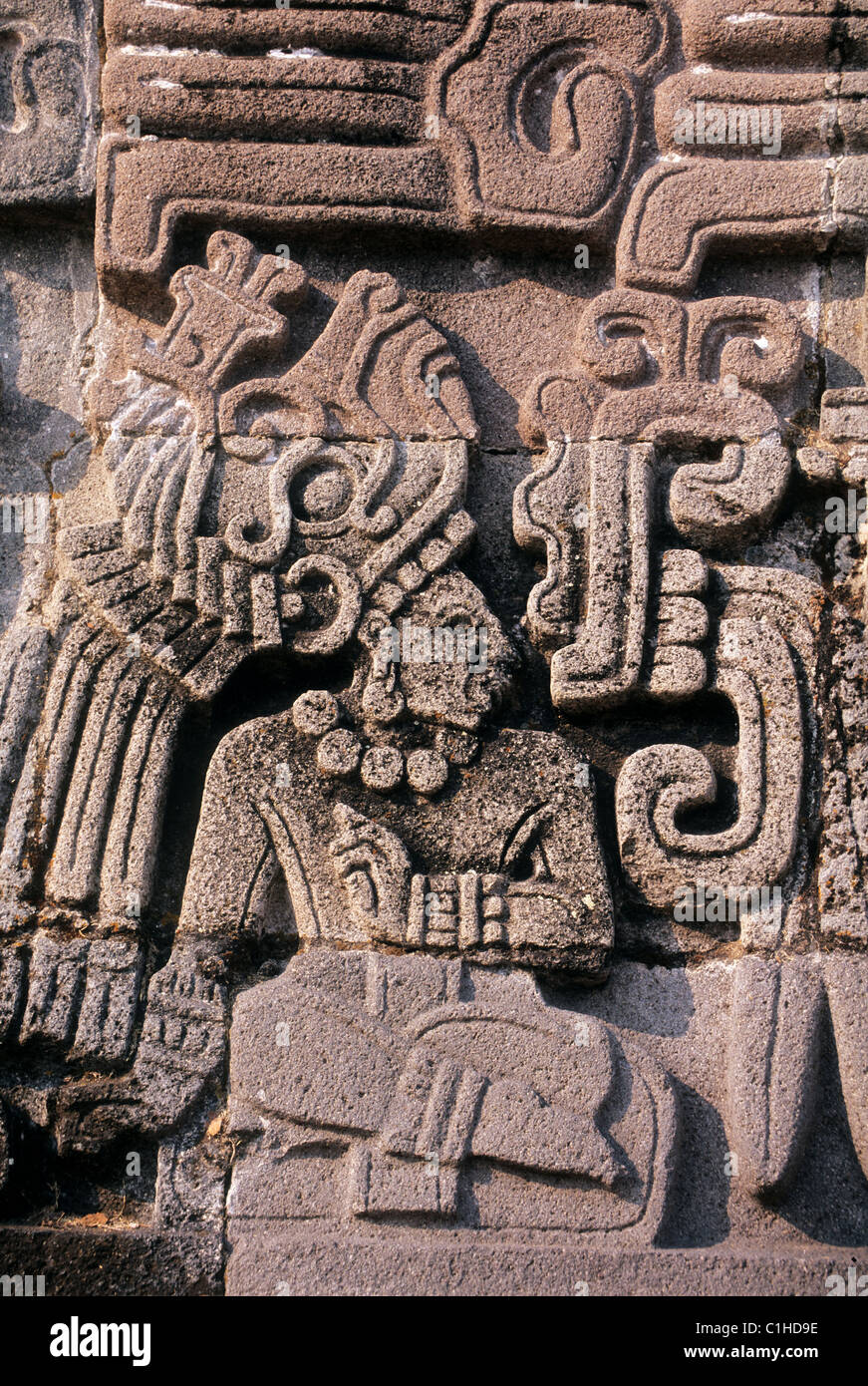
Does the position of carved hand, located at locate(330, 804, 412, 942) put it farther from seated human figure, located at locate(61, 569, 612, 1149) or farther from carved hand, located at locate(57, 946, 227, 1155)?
carved hand, located at locate(57, 946, 227, 1155)

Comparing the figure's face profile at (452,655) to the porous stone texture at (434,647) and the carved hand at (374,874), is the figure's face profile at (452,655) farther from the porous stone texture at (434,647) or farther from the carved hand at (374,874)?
the carved hand at (374,874)

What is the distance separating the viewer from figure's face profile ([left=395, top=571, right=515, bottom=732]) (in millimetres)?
3137

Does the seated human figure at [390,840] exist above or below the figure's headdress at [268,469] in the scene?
below

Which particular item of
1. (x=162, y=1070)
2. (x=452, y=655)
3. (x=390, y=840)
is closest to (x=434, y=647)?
(x=452, y=655)

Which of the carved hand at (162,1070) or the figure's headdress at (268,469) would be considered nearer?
the carved hand at (162,1070)

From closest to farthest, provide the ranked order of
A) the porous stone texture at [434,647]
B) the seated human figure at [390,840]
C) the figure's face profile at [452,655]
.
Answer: the porous stone texture at [434,647] → the seated human figure at [390,840] → the figure's face profile at [452,655]

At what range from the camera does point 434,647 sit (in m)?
3.19

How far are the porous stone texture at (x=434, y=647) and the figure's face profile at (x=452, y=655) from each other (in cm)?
1

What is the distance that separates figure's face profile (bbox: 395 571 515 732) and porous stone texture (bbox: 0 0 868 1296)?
0.05 ft

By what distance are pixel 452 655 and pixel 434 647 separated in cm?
5

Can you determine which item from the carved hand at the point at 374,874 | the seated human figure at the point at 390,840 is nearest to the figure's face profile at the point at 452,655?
the seated human figure at the point at 390,840

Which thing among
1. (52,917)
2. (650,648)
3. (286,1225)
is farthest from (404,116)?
(286,1225)

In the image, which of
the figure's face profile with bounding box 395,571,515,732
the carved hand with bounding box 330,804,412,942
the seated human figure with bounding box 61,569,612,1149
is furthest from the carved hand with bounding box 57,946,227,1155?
the figure's face profile with bounding box 395,571,515,732

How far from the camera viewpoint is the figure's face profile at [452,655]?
3137 mm
